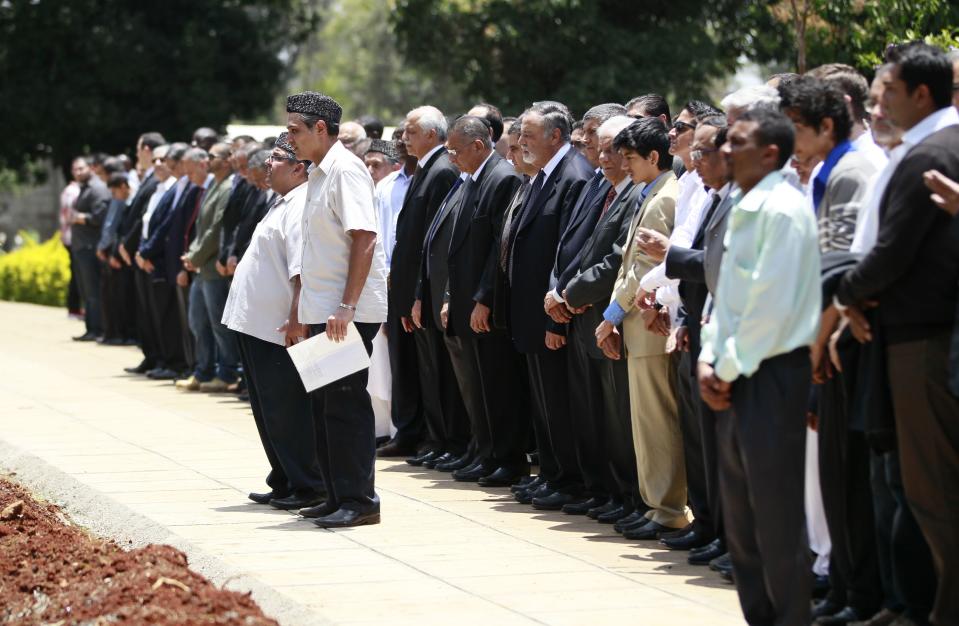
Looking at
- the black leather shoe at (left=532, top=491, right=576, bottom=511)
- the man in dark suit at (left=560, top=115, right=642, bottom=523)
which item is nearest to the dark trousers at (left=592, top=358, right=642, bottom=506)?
the man in dark suit at (left=560, top=115, right=642, bottom=523)

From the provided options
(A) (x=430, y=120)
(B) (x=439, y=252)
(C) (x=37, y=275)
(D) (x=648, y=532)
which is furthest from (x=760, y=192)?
(C) (x=37, y=275)

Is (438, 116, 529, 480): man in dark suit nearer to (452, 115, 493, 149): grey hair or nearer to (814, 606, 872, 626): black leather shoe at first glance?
(452, 115, 493, 149): grey hair

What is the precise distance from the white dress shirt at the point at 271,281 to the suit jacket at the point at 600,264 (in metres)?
1.62

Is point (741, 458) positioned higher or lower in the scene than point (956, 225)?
lower

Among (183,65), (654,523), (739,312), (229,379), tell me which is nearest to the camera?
(739,312)

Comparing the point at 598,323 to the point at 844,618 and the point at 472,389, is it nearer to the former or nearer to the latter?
the point at 472,389

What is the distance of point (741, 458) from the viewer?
5.73 metres

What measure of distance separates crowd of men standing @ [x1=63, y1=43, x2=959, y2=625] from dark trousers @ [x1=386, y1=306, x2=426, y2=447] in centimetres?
2

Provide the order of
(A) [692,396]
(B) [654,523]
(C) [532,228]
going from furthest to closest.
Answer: (C) [532,228] < (B) [654,523] < (A) [692,396]

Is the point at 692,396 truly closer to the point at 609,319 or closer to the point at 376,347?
the point at 609,319

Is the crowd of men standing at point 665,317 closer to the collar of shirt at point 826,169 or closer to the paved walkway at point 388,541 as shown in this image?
the collar of shirt at point 826,169

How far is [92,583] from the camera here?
7016 millimetres

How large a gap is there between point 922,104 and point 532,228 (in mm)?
3681

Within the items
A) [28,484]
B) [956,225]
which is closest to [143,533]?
[28,484]
